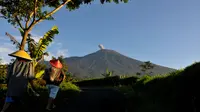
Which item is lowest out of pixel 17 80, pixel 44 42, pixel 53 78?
pixel 17 80

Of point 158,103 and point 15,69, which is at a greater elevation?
point 15,69

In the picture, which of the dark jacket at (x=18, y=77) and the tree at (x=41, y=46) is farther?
the tree at (x=41, y=46)

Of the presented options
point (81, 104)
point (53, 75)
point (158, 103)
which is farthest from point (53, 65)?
point (158, 103)

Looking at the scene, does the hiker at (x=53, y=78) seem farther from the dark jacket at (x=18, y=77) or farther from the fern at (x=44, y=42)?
the fern at (x=44, y=42)

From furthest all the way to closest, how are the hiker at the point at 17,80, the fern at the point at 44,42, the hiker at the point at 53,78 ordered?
the fern at the point at 44,42 → the hiker at the point at 53,78 → the hiker at the point at 17,80

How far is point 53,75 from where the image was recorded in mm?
9211

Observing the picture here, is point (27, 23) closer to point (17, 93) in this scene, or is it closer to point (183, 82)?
point (17, 93)

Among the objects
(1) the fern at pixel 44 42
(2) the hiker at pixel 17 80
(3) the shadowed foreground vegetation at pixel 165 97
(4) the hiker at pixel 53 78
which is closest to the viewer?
(3) the shadowed foreground vegetation at pixel 165 97

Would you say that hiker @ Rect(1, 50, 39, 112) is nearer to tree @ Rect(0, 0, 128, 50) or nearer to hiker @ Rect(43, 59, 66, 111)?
hiker @ Rect(43, 59, 66, 111)

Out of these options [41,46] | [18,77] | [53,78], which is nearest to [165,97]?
[53,78]

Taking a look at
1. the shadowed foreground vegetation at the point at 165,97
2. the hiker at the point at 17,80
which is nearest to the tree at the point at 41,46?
the shadowed foreground vegetation at the point at 165,97

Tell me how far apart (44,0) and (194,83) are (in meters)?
17.1

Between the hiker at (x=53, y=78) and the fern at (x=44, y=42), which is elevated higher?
the fern at (x=44, y=42)

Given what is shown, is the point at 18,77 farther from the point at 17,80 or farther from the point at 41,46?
the point at 41,46
